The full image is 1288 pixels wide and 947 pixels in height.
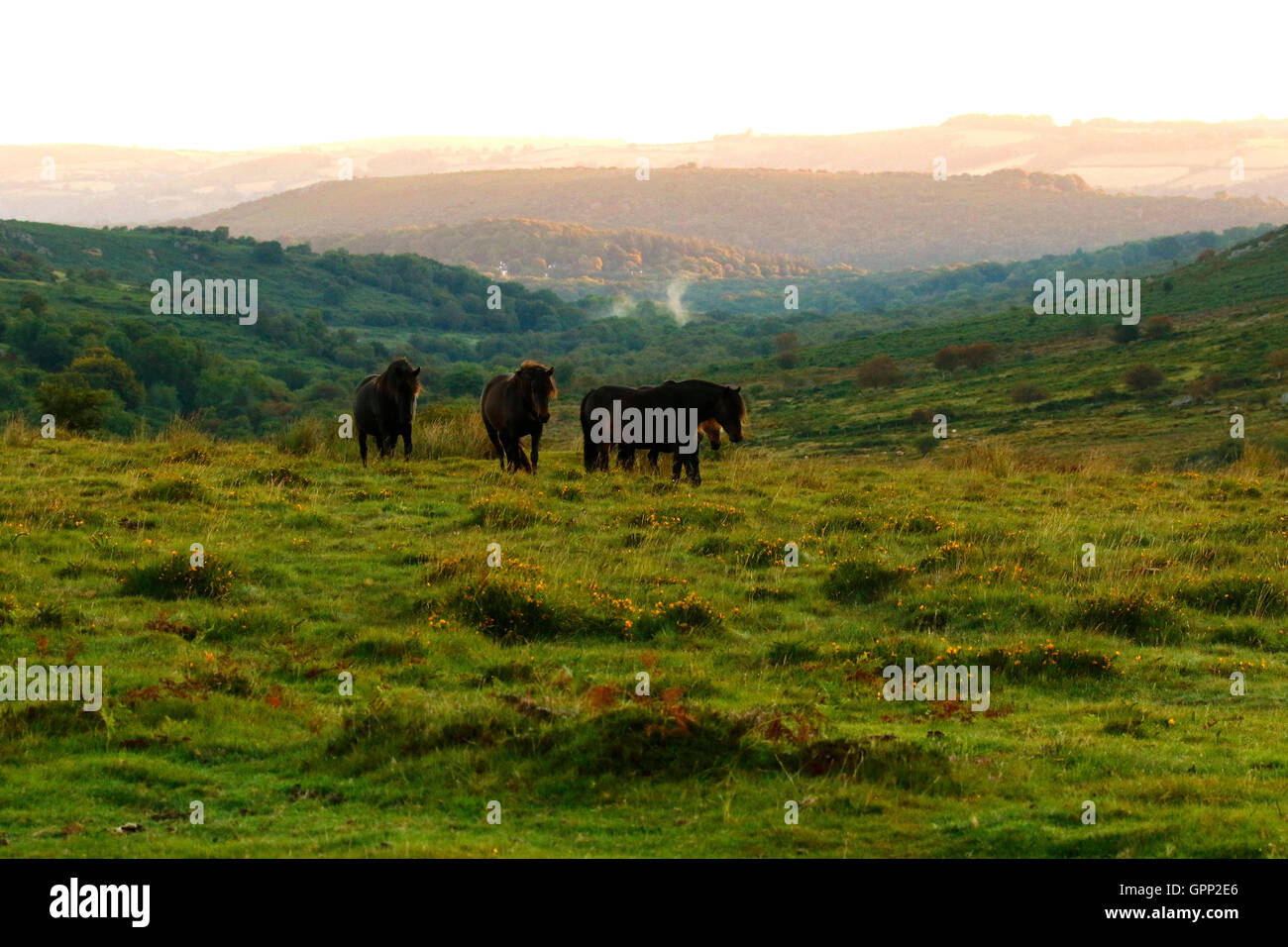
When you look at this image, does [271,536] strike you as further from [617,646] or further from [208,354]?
[208,354]

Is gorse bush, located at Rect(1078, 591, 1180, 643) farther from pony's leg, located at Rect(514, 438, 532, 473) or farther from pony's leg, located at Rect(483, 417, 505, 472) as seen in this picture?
pony's leg, located at Rect(483, 417, 505, 472)

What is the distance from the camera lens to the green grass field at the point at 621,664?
25.1 feet

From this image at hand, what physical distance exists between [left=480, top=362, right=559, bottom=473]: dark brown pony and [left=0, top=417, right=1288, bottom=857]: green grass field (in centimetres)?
Answer: 122

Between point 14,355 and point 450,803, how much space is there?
9166 centimetres

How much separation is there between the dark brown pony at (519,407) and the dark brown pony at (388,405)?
138 cm

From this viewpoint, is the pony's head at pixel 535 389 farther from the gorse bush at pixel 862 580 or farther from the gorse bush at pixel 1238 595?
the gorse bush at pixel 1238 595

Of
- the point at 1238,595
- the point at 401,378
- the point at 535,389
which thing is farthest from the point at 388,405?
the point at 1238,595

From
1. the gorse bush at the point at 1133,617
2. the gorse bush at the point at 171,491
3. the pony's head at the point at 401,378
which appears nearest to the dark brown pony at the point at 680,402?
the pony's head at the point at 401,378

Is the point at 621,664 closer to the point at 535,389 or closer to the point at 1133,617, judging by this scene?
the point at 1133,617

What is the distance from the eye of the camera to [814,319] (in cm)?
18275

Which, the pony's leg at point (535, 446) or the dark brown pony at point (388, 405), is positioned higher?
the dark brown pony at point (388, 405)

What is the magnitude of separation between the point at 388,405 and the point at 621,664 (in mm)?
12464

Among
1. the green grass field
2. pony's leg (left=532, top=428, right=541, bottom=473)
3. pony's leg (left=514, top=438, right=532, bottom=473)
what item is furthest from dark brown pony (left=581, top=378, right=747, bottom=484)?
the green grass field
